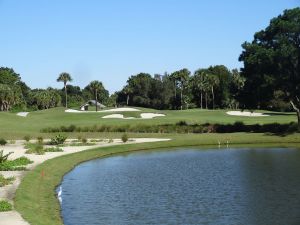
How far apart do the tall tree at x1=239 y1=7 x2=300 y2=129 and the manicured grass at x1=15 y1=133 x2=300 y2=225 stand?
7.36 metres

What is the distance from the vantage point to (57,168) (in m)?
37.9

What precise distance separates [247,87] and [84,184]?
138 feet

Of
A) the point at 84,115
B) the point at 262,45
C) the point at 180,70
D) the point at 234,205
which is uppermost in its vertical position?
the point at 180,70

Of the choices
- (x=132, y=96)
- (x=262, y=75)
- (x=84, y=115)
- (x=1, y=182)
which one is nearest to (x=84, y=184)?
(x=1, y=182)

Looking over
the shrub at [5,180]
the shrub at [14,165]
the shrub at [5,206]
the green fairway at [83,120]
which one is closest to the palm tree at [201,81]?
the green fairway at [83,120]

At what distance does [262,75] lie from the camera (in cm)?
6562

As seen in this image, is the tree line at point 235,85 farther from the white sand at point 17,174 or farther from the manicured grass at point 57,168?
the white sand at point 17,174

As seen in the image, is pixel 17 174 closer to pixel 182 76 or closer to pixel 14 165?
pixel 14 165

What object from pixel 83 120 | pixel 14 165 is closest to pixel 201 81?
pixel 83 120

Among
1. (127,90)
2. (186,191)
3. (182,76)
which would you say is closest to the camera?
(186,191)

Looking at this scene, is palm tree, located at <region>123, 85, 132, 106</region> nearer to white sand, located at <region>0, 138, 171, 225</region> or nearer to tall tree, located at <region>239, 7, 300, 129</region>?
tall tree, located at <region>239, 7, 300, 129</region>

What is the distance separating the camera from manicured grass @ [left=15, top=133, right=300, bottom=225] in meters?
22.6

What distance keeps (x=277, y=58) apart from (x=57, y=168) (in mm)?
35506

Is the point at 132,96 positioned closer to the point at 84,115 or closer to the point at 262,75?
the point at 84,115
